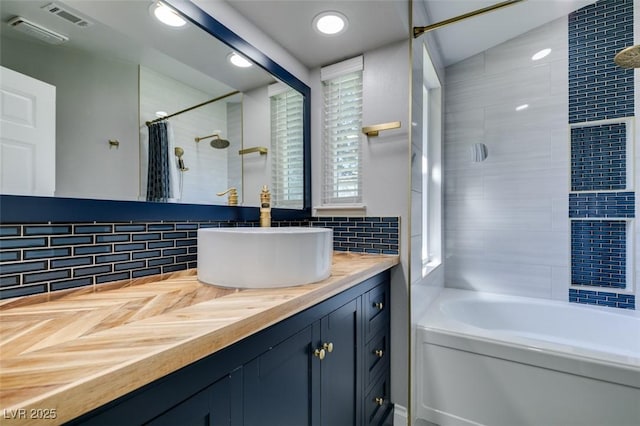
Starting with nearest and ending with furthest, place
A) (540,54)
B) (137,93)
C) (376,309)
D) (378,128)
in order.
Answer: (137,93) → (376,309) → (378,128) → (540,54)

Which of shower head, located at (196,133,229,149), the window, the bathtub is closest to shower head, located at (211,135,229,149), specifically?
shower head, located at (196,133,229,149)

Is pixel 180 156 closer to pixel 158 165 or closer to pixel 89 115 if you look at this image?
pixel 158 165

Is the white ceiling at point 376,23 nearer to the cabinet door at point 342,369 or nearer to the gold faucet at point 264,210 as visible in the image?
the gold faucet at point 264,210

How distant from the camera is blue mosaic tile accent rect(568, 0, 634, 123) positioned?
1978mm

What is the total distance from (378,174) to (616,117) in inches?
69.7

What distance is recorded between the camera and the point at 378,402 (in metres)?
1.39

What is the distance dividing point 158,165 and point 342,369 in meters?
0.96

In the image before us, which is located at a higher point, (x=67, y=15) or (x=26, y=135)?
(x=67, y=15)

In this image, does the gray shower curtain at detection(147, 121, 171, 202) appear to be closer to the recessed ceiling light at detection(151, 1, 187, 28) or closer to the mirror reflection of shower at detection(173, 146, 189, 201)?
the mirror reflection of shower at detection(173, 146, 189, 201)

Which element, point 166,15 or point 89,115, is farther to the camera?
point 166,15

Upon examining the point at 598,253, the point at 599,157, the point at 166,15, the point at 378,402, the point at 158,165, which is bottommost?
the point at 378,402

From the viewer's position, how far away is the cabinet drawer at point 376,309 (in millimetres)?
1277

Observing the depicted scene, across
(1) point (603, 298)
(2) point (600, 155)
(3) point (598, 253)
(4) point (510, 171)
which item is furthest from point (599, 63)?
(1) point (603, 298)

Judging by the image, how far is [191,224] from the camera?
1.12 metres
